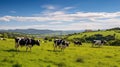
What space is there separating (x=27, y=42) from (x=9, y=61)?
12936mm

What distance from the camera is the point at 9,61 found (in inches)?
997

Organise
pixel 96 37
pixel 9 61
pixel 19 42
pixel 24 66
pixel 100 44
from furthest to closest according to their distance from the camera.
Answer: pixel 96 37, pixel 100 44, pixel 19 42, pixel 9 61, pixel 24 66

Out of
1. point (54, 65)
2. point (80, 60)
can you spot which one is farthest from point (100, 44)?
point (54, 65)

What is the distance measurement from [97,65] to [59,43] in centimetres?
1722

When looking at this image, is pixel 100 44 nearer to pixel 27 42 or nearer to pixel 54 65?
pixel 27 42

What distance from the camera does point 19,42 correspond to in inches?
1497

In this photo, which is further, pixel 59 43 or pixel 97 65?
pixel 59 43

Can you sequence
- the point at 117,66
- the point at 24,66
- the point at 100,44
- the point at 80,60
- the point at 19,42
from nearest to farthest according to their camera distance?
the point at 24,66 → the point at 117,66 → the point at 80,60 → the point at 19,42 → the point at 100,44

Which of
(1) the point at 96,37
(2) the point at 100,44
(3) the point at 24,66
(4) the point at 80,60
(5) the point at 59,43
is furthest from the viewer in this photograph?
(1) the point at 96,37

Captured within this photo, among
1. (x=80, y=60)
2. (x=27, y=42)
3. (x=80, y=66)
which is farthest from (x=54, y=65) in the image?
(x=27, y=42)

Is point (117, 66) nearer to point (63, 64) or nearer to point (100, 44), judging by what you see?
point (63, 64)

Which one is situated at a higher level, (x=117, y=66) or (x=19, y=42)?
(x=19, y=42)

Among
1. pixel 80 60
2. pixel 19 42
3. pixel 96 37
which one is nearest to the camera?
pixel 80 60

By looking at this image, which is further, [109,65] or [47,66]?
[109,65]
